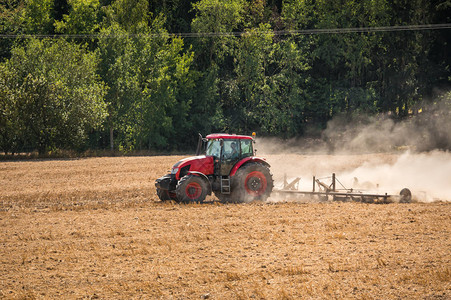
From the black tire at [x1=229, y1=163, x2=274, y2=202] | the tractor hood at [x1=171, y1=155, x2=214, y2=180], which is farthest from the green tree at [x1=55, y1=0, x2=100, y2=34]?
the black tire at [x1=229, y1=163, x2=274, y2=202]

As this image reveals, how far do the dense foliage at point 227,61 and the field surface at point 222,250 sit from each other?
101 feet

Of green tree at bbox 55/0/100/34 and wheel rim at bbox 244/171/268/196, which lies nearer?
wheel rim at bbox 244/171/268/196

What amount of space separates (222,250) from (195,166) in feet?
21.1

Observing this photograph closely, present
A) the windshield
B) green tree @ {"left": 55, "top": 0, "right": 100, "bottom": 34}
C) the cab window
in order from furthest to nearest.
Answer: green tree @ {"left": 55, "top": 0, "right": 100, "bottom": 34}
the cab window
the windshield

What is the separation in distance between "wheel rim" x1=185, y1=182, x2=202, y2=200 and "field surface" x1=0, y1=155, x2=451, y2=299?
0.52 metres

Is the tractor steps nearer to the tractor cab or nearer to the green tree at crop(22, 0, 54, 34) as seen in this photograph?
the tractor cab

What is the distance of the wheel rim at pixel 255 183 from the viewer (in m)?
18.2

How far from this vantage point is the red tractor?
17.7m

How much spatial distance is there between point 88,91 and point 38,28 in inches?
696

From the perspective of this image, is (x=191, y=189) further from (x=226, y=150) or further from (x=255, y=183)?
(x=255, y=183)

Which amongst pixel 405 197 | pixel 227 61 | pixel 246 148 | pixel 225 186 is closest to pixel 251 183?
pixel 225 186

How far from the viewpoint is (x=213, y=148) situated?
1856 cm

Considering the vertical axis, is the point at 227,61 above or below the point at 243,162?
above

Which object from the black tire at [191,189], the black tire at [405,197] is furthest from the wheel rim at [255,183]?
the black tire at [405,197]
